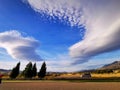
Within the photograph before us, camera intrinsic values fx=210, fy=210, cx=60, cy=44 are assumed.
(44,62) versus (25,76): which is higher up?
(44,62)

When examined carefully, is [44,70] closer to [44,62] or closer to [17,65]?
[44,62]

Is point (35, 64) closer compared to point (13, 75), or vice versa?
point (13, 75)

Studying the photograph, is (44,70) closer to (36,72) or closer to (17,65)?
(36,72)

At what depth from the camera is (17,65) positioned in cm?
9050

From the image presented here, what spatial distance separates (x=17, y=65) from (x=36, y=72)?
10.2m

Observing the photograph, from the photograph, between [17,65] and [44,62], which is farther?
[44,62]

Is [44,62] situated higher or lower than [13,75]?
higher

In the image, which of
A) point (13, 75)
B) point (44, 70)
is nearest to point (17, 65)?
point (13, 75)

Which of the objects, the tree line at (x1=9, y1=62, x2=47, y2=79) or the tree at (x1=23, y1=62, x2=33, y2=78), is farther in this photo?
the tree at (x1=23, y1=62, x2=33, y2=78)

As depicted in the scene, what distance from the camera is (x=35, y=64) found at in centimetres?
9600

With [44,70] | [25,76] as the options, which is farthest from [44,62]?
[25,76]

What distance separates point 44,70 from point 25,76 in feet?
29.0

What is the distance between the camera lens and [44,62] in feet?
316

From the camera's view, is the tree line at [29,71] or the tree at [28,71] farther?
the tree at [28,71]
